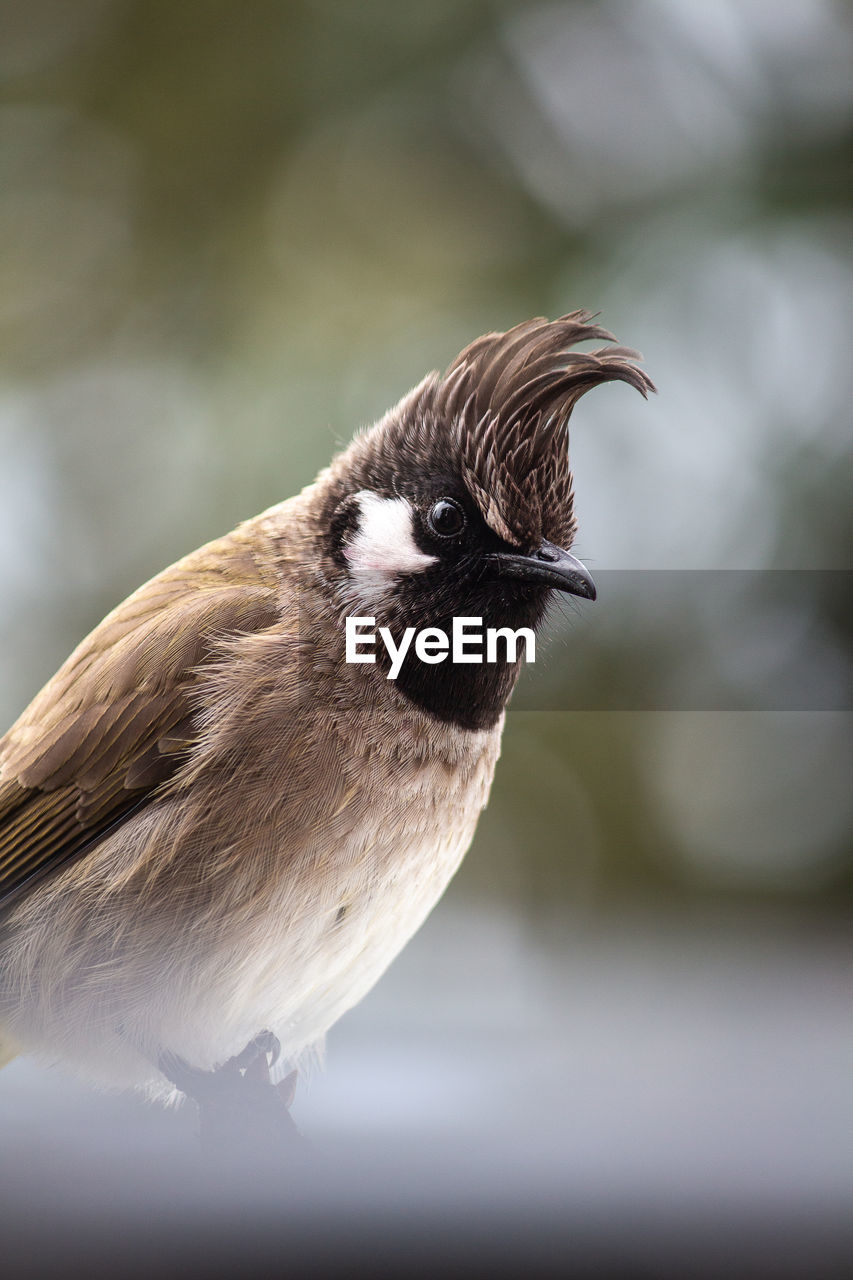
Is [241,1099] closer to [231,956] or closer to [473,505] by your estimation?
[231,956]

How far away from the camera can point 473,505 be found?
82 centimetres

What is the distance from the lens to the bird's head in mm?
805

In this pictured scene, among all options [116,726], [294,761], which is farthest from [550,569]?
[116,726]

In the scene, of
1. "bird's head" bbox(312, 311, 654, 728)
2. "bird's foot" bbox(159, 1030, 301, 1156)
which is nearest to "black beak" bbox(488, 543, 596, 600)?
"bird's head" bbox(312, 311, 654, 728)

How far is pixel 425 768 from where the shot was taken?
858 millimetres

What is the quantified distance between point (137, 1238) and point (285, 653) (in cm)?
42

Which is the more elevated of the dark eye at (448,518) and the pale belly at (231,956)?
the dark eye at (448,518)

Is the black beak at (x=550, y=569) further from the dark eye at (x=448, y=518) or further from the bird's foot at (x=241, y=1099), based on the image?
the bird's foot at (x=241, y=1099)

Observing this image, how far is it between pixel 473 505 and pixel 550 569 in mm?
79

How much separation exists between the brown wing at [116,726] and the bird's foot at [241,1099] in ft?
0.67
